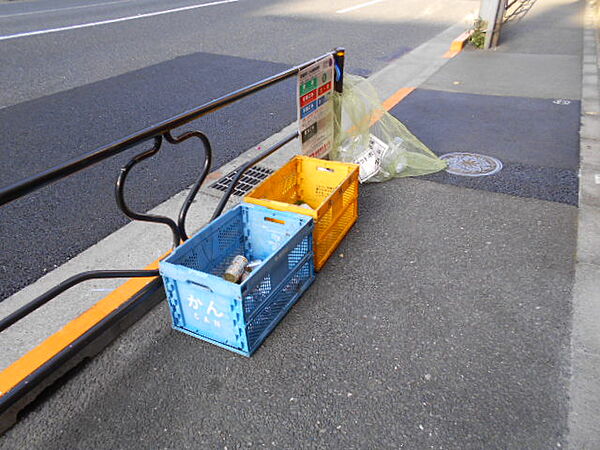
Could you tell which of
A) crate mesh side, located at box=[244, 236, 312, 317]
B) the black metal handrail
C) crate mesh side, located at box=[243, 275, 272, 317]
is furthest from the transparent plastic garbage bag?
crate mesh side, located at box=[243, 275, 272, 317]

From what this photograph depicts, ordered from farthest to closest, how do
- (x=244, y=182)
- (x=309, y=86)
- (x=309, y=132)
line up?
(x=244, y=182)
(x=309, y=132)
(x=309, y=86)

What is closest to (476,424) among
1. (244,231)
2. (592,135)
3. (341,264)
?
(341,264)

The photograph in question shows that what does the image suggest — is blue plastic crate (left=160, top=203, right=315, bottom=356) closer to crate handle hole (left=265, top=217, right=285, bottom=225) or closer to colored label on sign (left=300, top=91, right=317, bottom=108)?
crate handle hole (left=265, top=217, right=285, bottom=225)

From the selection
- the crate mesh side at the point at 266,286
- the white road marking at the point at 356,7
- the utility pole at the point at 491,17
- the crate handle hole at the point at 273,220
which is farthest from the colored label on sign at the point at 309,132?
the white road marking at the point at 356,7

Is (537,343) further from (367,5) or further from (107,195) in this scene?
(367,5)

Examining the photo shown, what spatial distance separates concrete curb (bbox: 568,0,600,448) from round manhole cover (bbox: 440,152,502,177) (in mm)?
806

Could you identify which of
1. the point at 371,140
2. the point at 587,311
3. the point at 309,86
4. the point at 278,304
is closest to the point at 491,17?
the point at 371,140

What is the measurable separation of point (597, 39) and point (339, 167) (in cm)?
1018

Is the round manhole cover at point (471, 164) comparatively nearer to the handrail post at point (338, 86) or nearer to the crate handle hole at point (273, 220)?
the handrail post at point (338, 86)

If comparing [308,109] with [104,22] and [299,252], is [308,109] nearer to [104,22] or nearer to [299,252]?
[299,252]

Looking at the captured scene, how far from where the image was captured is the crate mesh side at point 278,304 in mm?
2607

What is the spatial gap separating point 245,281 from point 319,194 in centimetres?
164

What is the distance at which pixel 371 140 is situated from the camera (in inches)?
184

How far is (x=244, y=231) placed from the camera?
330 cm
